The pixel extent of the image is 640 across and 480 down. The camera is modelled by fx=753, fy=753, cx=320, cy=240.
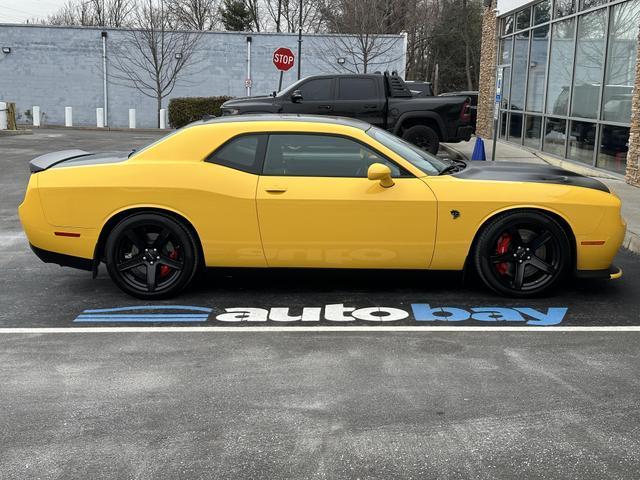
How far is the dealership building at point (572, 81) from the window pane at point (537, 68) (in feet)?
0.08

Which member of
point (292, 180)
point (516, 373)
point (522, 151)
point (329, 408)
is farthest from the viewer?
point (522, 151)

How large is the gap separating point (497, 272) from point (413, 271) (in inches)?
27.0

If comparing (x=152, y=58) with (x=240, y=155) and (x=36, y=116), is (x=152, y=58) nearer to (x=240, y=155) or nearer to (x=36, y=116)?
(x=36, y=116)

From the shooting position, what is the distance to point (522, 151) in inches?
760

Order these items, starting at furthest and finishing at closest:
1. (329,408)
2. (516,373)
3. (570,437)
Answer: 1. (516,373)
2. (329,408)
3. (570,437)

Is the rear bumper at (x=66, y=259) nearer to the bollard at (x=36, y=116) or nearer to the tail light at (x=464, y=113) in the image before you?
the tail light at (x=464, y=113)

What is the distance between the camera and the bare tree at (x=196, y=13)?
196 ft

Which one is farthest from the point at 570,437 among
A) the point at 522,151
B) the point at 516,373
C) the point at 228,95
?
the point at 228,95

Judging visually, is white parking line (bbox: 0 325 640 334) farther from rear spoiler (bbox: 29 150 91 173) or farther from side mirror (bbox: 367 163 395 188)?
rear spoiler (bbox: 29 150 91 173)

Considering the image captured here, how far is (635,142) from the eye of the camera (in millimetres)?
12523

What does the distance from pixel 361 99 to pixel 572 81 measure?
4.52 m

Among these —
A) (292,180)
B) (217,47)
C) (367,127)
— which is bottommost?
(292,180)

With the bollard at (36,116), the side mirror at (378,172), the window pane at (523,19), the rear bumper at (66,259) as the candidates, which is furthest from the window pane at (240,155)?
the bollard at (36,116)

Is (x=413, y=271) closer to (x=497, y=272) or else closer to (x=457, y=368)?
(x=497, y=272)
